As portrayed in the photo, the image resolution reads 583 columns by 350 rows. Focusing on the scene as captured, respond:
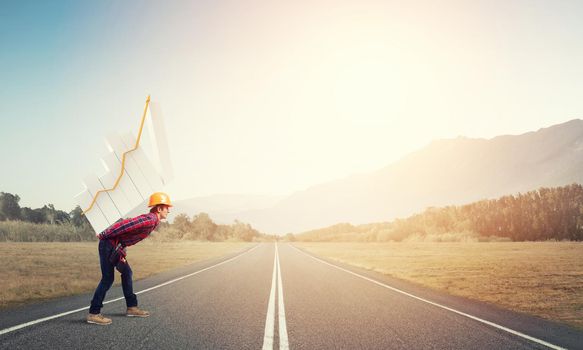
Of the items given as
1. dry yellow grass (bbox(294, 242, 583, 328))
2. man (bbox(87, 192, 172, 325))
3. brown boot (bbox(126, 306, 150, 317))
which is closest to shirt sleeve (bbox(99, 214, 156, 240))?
man (bbox(87, 192, 172, 325))

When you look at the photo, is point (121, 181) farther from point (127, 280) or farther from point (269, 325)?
point (269, 325)

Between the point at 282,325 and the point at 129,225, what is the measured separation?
10.0 ft

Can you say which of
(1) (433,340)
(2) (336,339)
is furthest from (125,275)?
(1) (433,340)

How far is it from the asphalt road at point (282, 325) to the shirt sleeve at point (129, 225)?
4.83 feet

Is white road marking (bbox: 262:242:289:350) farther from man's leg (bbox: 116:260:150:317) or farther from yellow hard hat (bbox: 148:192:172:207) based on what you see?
yellow hard hat (bbox: 148:192:172:207)

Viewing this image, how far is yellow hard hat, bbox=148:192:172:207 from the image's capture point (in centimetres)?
571

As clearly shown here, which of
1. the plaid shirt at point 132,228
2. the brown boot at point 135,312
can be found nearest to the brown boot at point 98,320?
the brown boot at point 135,312

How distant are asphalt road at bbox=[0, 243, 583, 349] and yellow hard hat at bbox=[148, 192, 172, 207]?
1941 mm

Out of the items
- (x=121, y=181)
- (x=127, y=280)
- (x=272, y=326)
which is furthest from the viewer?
(x=127, y=280)

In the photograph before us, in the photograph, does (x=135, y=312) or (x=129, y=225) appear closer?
(x=129, y=225)

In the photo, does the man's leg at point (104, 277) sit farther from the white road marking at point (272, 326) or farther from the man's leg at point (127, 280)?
the white road marking at point (272, 326)

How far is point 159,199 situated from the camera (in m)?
5.73

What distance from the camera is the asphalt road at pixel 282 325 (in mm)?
4957

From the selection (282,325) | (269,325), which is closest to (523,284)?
(282,325)
